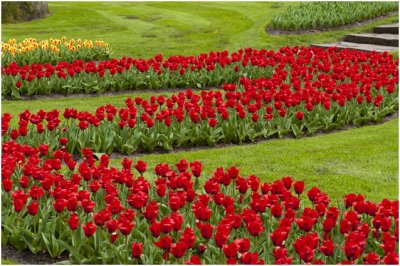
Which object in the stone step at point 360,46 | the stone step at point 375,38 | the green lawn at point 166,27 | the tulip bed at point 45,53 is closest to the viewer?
the tulip bed at point 45,53

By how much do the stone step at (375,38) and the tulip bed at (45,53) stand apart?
7163 mm

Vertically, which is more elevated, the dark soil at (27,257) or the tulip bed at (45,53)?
the tulip bed at (45,53)

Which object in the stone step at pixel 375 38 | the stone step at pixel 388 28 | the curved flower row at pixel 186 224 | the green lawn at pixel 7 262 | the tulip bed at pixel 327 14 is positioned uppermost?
the tulip bed at pixel 327 14

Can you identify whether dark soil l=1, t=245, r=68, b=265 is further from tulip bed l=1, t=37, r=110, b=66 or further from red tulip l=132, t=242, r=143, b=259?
tulip bed l=1, t=37, r=110, b=66

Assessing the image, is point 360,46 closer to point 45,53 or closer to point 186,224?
point 45,53

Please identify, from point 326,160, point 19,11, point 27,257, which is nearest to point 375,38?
point 326,160

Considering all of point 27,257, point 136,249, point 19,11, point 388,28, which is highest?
point 19,11

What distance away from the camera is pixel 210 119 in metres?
9.26

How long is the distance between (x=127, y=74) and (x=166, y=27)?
31.4 feet

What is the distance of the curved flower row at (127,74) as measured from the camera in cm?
1272

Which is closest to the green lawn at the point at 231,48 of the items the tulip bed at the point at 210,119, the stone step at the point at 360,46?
the tulip bed at the point at 210,119

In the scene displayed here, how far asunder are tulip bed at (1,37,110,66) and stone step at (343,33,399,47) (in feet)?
23.5

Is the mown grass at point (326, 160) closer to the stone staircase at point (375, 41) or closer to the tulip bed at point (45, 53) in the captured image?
the tulip bed at point (45, 53)

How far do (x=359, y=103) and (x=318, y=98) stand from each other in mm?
798
